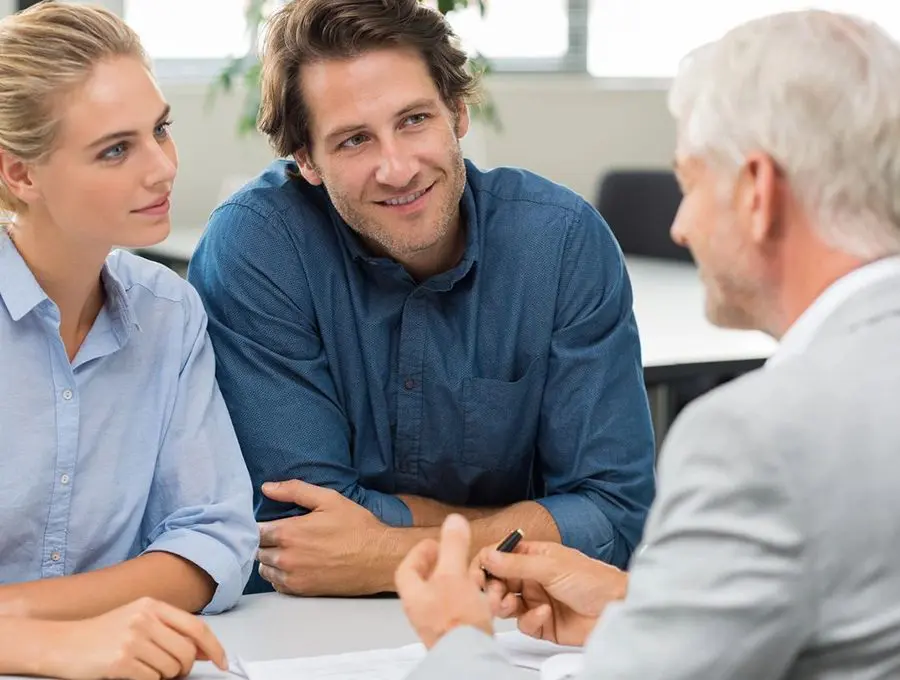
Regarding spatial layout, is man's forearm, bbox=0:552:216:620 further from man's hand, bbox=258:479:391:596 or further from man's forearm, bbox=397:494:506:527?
man's forearm, bbox=397:494:506:527

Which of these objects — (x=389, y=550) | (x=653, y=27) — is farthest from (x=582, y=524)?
(x=653, y=27)

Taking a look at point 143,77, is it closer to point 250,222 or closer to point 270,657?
point 250,222

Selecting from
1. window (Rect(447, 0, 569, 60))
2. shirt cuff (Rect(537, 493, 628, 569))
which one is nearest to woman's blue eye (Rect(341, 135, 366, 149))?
shirt cuff (Rect(537, 493, 628, 569))

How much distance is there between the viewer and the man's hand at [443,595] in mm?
1156

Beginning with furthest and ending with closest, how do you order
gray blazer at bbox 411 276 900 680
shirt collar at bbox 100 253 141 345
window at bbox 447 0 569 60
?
window at bbox 447 0 569 60
shirt collar at bbox 100 253 141 345
gray blazer at bbox 411 276 900 680

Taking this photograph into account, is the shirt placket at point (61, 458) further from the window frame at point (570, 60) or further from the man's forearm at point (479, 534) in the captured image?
the window frame at point (570, 60)

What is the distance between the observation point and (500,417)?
1981 mm

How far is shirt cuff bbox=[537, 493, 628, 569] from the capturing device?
1.89 meters

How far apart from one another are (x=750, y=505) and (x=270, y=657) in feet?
2.33

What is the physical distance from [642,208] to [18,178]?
3700mm

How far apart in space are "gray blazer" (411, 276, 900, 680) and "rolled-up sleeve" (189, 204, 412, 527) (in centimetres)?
97

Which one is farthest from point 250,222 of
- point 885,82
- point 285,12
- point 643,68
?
point 643,68

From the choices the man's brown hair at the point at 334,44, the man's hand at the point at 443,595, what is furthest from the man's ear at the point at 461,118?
the man's hand at the point at 443,595

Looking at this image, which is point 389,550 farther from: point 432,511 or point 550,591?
point 550,591
